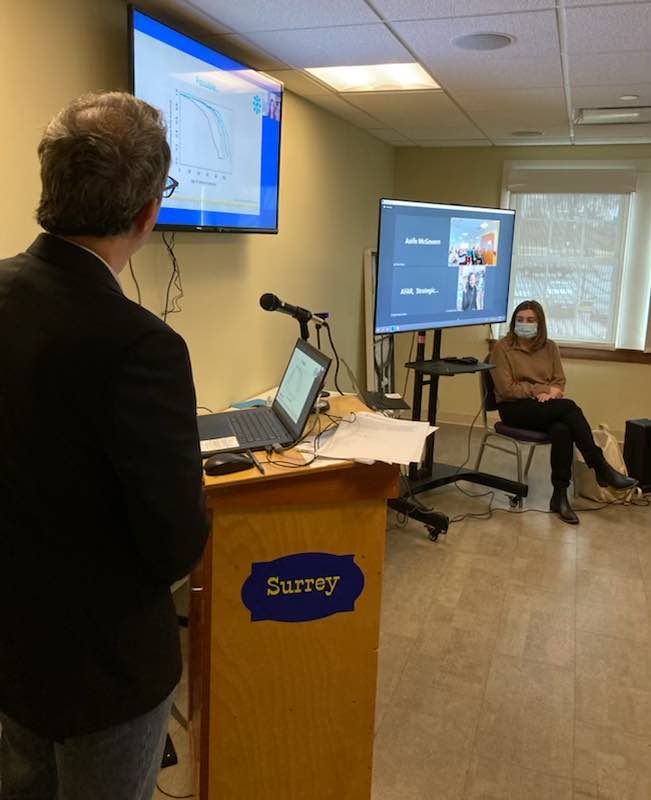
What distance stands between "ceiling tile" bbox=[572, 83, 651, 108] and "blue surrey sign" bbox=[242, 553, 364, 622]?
2.64 metres

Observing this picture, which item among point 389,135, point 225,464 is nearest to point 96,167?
point 225,464

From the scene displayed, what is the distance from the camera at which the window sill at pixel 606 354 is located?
5.03 m

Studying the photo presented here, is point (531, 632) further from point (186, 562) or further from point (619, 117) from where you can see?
point (619, 117)

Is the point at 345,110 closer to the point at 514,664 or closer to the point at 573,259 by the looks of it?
the point at 573,259

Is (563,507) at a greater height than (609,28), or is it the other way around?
(609,28)

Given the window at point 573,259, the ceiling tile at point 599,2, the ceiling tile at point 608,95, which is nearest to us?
the ceiling tile at point 599,2

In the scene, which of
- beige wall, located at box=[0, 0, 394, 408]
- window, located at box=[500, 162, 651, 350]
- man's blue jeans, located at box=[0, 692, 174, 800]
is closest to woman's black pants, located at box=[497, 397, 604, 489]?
beige wall, located at box=[0, 0, 394, 408]

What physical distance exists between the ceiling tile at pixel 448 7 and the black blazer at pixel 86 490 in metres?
1.70

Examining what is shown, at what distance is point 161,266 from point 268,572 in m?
1.36

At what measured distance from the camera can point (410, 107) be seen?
3.75 meters

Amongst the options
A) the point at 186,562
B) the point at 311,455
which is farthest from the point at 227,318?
the point at 186,562

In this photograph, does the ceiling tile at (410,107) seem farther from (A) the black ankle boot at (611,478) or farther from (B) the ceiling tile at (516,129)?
(A) the black ankle boot at (611,478)

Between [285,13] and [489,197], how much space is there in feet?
10.8

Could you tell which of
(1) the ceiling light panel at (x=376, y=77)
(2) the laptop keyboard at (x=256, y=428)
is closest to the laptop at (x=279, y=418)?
(2) the laptop keyboard at (x=256, y=428)
